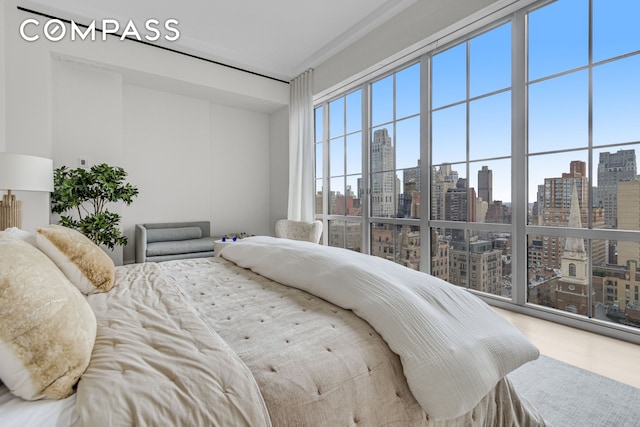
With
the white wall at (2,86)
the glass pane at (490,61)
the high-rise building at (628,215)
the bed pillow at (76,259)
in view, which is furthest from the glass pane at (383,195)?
the white wall at (2,86)

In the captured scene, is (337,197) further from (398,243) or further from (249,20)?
(249,20)

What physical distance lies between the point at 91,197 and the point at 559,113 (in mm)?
4598

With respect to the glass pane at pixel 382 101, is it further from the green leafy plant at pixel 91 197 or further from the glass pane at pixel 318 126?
the green leafy plant at pixel 91 197

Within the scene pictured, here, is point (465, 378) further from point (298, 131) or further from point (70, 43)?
point (70, 43)

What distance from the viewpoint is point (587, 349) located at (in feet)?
6.44

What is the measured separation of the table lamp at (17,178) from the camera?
2008mm

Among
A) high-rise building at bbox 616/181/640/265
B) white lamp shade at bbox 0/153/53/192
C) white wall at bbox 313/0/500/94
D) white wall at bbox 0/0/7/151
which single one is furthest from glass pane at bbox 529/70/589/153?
white wall at bbox 0/0/7/151

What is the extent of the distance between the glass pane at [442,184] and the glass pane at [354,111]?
1.32 meters

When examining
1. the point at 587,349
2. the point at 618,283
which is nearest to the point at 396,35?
the point at 618,283

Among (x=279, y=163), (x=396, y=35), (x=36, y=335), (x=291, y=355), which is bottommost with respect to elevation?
(x=291, y=355)

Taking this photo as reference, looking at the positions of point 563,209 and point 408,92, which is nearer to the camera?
point 563,209

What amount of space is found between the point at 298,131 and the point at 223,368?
4.19 m

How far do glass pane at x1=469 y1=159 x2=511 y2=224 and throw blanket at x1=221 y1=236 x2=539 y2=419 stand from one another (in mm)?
1746

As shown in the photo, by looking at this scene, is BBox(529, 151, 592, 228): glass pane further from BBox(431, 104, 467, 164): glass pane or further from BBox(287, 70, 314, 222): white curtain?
BBox(287, 70, 314, 222): white curtain
